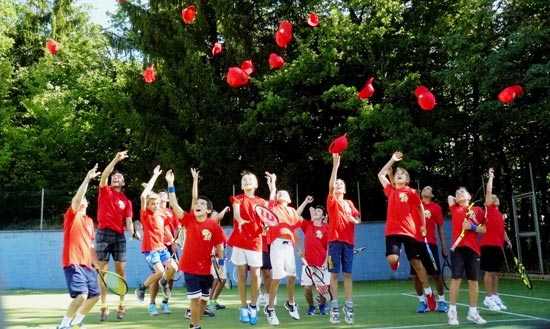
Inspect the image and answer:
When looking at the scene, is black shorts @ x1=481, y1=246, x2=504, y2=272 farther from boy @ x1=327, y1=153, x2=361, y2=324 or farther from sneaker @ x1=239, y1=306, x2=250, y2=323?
sneaker @ x1=239, y1=306, x2=250, y2=323

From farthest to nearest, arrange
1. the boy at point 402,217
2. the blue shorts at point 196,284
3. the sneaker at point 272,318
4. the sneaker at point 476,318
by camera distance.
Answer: the boy at point 402,217 < the sneaker at point 272,318 < the sneaker at point 476,318 < the blue shorts at point 196,284

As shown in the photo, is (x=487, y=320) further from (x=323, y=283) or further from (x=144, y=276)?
(x=144, y=276)

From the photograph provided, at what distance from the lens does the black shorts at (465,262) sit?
27.3 feet

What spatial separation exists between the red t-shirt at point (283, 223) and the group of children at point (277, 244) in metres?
0.01

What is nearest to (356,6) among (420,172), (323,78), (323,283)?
(323,78)

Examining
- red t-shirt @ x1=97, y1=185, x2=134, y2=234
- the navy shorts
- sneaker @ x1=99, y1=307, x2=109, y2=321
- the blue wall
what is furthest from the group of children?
the blue wall

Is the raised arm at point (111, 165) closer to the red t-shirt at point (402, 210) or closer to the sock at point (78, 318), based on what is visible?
the sock at point (78, 318)

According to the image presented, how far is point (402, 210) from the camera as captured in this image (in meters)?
9.17

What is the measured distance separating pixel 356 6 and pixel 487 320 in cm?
1506

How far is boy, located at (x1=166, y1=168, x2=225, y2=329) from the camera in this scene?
288 inches

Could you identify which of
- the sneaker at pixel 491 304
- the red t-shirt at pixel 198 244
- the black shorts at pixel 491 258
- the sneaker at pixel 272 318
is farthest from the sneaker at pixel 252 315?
the black shorts at pixel 491 258

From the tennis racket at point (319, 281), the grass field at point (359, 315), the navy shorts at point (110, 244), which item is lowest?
the grass field at point (359, 315)

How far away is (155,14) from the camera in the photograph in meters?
24.5

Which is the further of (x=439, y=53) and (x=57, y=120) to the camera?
(x=57, y=120)
